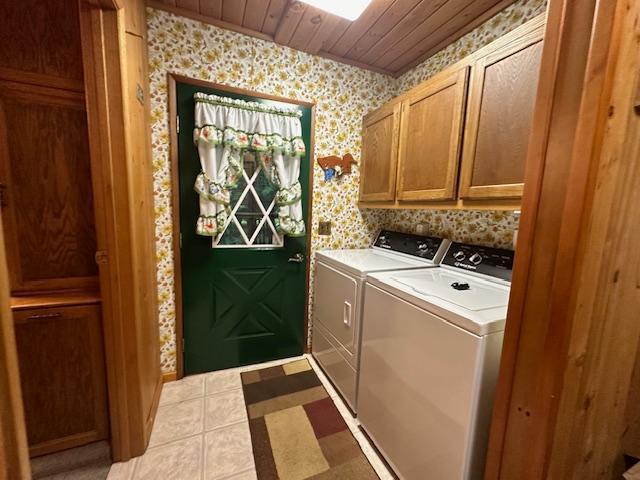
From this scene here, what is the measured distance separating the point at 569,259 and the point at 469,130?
101cm

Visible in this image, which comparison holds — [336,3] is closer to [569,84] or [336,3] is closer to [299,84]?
[299,84]

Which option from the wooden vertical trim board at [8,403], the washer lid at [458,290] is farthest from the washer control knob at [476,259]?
the wooden vertical trim board at [8,403]

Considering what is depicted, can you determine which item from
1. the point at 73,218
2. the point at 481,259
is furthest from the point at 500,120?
the point at 73,218

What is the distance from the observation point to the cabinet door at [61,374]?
1.24 m

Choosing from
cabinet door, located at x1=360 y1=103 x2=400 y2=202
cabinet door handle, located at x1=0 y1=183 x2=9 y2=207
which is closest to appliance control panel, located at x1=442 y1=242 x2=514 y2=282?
cabinet door, located at x1=360 y1=103 x2=400 y2=202

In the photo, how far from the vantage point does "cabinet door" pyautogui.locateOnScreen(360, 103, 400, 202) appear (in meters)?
1.89

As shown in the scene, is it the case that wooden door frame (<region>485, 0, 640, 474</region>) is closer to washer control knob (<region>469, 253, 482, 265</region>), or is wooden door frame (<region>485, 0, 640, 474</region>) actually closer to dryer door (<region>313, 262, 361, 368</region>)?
washer control knob (<region>469, 253, 482, 265</region>)

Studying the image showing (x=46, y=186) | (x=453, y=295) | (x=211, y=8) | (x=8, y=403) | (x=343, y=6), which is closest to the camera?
(x=8, y=403)

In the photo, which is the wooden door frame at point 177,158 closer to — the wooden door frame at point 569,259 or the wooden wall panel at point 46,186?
the wooden wall panel at point 46,186

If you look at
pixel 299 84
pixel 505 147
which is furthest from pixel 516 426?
pixel 299 84

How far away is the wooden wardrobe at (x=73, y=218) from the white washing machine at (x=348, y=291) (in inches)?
46.4

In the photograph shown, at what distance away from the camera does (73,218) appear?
134 centimetres

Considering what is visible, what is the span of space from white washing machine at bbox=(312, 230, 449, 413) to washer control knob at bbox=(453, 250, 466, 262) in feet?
0.36

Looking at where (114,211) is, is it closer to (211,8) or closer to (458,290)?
(211,8)
